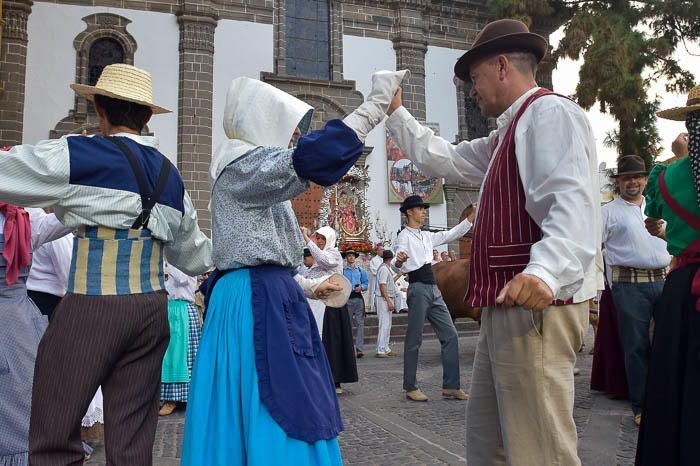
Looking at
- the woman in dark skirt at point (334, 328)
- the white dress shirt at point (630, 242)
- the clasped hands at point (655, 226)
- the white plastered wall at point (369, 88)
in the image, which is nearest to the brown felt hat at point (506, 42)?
the clasped hands at point (655, 226)

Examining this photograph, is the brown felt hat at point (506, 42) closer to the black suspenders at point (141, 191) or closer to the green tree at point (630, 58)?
the black suspenders at point (141, 191)

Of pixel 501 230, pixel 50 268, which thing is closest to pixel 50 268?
pixel 50 268

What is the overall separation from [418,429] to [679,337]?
253 centimetres

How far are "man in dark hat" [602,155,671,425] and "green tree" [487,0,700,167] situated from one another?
1118 cm

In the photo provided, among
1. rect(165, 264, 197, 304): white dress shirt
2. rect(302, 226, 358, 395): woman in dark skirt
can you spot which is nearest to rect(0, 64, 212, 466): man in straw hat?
rect(165, 264, 197, 304): white dress shirt

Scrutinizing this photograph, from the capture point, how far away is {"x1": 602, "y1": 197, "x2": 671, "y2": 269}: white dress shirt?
5.25 metres

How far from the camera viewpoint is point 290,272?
263cm

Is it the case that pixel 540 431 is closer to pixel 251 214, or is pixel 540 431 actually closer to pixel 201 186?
pixel 251 214

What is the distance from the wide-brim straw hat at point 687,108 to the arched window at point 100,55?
1598cm

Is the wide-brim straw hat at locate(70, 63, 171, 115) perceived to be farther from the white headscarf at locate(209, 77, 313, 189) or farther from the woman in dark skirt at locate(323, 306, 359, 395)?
the woman in dark skirt at locate(323, 306, 359, 395)

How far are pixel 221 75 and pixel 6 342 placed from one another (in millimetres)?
14968

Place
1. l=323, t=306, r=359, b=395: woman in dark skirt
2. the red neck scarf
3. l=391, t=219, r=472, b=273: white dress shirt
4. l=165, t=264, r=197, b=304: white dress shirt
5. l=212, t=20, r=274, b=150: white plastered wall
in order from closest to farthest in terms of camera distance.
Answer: the red neck scarf < l=165, t=264, r=197, b=304: white dress shirt < l=391, t=219, r=472, b=273: white dress shirt < l=323, t=306, r=359, b=395: woman in dark skirt < l=212, t=20, r=274, b=150: white plastered wall

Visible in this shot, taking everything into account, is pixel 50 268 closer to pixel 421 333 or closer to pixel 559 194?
pixel 421 333

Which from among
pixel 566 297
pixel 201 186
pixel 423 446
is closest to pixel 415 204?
pixel 423 446
